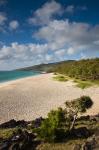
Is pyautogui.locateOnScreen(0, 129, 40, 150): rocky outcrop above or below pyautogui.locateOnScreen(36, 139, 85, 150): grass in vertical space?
above

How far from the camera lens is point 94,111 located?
34.1 meters

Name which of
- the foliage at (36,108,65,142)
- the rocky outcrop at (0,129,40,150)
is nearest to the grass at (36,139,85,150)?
the foliage at (36,108,65,142)

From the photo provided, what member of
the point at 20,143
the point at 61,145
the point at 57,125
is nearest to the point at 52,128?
the point at 57,125

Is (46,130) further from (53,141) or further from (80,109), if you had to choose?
(80,109)

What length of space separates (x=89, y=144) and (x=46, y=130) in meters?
3.89

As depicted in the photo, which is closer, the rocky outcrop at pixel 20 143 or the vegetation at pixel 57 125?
the rocky outcrop at pixel 20 143

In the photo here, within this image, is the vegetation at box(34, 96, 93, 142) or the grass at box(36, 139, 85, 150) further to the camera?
the vegetation at box(34, 96, 93, 142)

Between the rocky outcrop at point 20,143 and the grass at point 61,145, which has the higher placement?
the rocky outcrop at point 20,143

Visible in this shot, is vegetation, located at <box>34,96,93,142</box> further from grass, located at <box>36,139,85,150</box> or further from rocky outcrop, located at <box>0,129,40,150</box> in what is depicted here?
rocky outcrop, located at <box>0,129,40,150</box>

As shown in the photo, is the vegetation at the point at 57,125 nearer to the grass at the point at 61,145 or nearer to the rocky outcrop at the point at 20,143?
the grass at the point at 61,145

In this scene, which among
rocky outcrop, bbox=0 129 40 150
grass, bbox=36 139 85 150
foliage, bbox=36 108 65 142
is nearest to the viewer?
rocky outcrop, bbox=0 129 40 150

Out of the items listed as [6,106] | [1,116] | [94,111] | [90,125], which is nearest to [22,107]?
[6,106]

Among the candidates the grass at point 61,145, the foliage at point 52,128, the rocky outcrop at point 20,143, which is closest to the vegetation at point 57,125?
the foliage at point 52,128

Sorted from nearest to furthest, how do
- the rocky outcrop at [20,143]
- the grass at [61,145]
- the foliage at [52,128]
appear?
the rocky outcrop at [20,143], the grass at [61,145], the foliage at [52,128]
